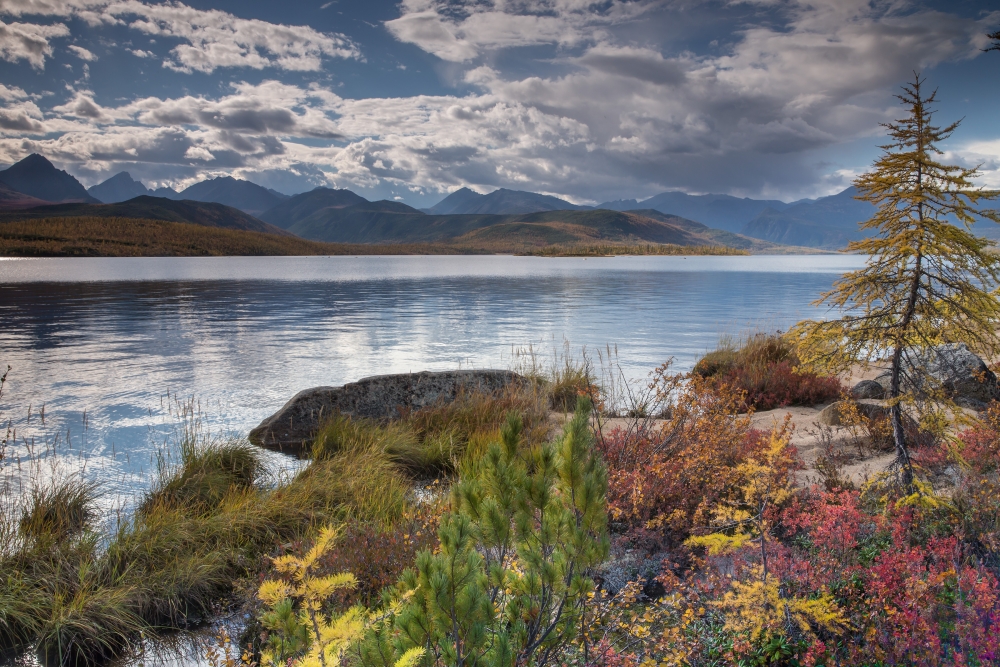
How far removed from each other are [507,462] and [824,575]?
3067mm

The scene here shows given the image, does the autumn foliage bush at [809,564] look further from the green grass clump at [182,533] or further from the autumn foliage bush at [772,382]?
the autumn foliage bush at [772,382]

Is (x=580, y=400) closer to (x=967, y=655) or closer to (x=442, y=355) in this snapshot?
(x=967, y=655)

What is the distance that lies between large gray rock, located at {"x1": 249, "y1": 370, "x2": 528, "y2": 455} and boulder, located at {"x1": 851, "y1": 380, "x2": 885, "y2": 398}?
7381mm

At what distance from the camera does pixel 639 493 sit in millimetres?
5273

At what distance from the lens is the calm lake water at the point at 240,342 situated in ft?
35.8

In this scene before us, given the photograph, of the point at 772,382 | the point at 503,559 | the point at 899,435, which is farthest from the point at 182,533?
the point at 772,382

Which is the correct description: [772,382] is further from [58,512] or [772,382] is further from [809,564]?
[58,512]

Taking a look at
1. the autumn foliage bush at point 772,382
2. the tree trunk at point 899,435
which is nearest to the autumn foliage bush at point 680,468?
the tree trunk at point 899,435

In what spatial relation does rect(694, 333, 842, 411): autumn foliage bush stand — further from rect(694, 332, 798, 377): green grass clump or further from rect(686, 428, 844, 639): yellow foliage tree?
rect(686, 428, 844, 639): yellow foliage tree

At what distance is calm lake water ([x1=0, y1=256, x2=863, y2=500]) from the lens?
1090cm

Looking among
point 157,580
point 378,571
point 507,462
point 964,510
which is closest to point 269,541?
point 157,580

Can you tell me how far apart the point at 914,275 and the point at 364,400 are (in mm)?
8994

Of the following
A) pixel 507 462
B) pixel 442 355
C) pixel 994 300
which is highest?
pixel 994 300

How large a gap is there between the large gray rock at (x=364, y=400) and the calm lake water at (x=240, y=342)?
1.36 metres
